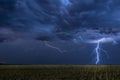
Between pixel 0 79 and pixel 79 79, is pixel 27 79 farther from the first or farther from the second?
pixel 79 79

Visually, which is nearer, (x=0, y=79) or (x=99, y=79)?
(x=99, y=79)

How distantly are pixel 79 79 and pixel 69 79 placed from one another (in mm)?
1207

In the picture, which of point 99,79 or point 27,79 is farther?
point 27,79

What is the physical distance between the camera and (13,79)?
3281 centimetres

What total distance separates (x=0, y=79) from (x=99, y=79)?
446 inches

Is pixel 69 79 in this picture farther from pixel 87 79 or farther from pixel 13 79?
pixel 13 79

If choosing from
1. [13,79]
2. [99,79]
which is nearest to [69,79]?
[99,79]

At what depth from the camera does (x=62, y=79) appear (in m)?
→ 32.8

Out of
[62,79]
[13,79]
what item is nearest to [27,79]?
[13,79]

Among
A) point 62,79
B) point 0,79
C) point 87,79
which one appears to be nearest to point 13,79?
point 0,79

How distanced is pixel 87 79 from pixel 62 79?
300 cm

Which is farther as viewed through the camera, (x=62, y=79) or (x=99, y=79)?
(x=62, y=79)

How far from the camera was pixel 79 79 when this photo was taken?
1260 inches

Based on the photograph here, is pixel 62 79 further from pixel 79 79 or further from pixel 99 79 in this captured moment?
pixel 99 79
